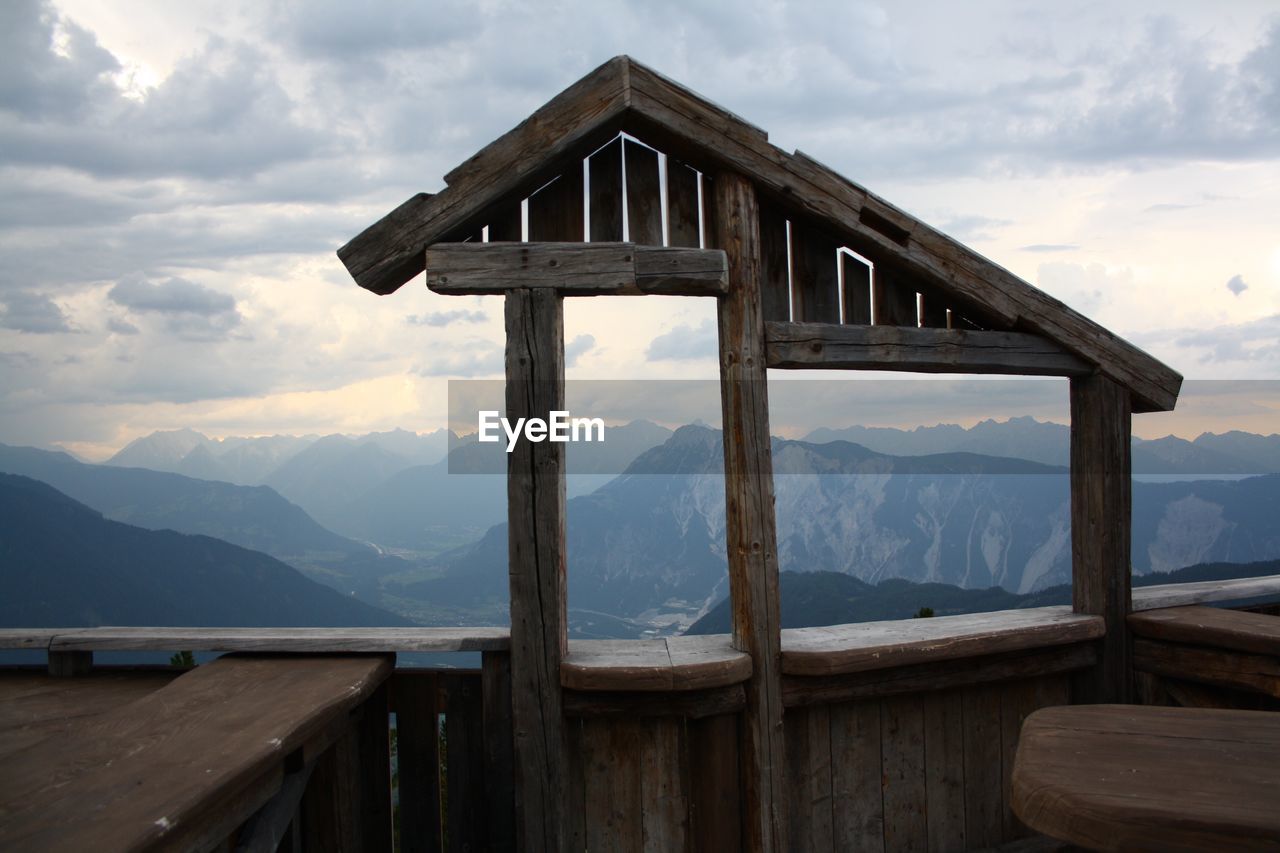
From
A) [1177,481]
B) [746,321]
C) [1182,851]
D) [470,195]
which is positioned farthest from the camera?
[1177,481]

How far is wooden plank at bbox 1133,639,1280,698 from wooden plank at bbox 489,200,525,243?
12.0ft

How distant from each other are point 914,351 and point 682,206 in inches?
49.7

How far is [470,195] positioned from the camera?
12.0 ft

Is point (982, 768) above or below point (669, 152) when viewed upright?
below

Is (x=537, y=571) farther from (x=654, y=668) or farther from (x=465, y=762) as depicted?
(x=465, y=762)

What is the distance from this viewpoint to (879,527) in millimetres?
75688

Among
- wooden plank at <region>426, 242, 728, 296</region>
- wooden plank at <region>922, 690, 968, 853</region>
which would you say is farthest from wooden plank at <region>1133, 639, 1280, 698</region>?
wooden plank at <region>426, 242, 728, 296</region>

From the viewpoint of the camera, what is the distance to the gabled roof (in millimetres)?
3650

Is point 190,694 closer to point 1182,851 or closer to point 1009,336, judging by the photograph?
point 1182,851

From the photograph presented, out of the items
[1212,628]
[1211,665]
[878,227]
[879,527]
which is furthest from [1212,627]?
[879,527]

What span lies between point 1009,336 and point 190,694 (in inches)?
150

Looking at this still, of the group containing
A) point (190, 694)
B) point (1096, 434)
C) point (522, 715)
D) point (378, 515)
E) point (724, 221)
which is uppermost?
point (724, 221)

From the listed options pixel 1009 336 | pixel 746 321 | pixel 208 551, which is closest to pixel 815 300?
pixel 746 321

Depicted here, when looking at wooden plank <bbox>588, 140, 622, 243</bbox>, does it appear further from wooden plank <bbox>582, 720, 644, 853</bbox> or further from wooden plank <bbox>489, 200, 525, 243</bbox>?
wooden plank <bbox>582, 720, 644, 853</bbox>
